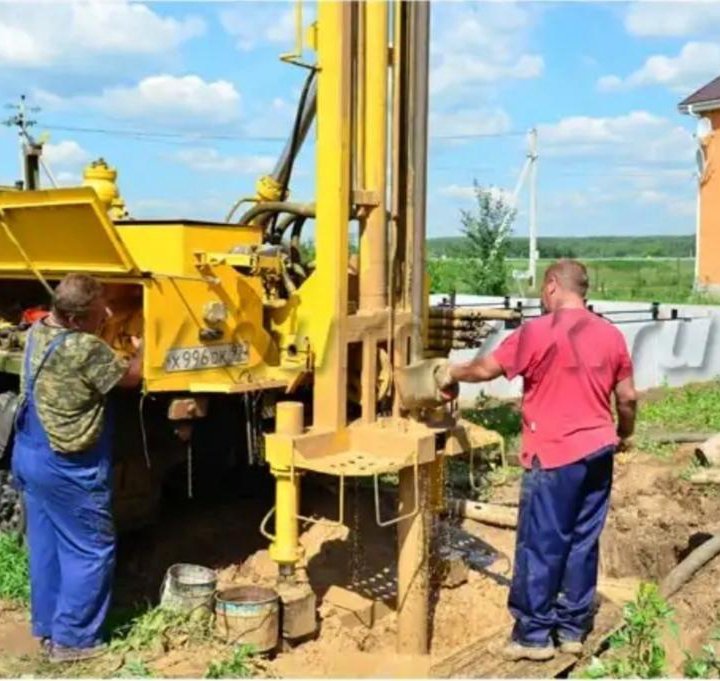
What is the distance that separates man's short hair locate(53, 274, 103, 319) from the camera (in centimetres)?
495

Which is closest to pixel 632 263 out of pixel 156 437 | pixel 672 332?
pixel 672 332

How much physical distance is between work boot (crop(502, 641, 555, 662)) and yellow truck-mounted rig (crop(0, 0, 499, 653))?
2.67 feet

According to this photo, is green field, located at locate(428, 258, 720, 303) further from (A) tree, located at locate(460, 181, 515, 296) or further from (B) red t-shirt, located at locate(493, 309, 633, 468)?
(B) red t-shirt, located at locate(493, 309, 633, 468)

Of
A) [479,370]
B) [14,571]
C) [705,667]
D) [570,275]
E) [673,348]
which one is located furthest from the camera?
[673,348]

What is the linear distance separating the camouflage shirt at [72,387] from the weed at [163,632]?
0.97 metres

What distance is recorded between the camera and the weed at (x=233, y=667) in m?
4.89

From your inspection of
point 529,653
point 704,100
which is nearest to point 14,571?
point 529,653

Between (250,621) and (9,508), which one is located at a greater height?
(9,508)

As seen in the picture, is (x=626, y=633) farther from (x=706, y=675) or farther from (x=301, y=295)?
(x=301, y=295)

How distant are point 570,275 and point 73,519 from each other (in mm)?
2564

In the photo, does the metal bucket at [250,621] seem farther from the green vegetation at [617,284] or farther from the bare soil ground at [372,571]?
the green vegetation at [617,284]

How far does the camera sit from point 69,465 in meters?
5.04

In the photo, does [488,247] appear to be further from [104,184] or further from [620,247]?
[620,247]

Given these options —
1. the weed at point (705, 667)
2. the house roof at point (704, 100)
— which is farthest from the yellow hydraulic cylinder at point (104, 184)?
the house roof at point (704, 100)
